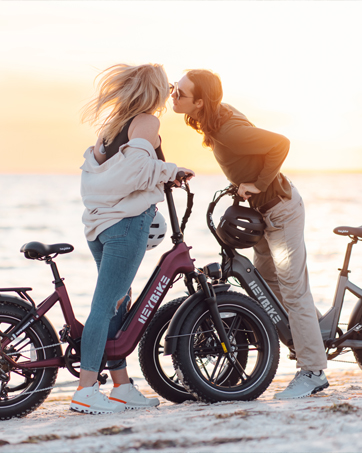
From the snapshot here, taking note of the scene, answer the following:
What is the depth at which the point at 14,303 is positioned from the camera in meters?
2.95

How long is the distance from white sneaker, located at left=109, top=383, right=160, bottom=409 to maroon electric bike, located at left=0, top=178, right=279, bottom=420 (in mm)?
177

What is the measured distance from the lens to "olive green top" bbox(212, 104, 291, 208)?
3.14 meters

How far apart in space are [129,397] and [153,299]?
59 centimetres

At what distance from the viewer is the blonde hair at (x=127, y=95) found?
2.87m

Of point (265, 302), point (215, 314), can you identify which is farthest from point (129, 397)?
point (265, 302)

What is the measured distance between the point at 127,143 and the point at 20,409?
5.11ft


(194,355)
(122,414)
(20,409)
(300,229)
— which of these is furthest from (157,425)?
(300,229)

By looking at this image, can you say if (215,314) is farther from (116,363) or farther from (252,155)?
(252,155)

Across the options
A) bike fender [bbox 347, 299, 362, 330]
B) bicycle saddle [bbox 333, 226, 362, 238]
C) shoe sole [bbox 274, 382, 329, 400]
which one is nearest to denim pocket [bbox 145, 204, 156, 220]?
shoe sole [bbox 274, 382, 329, 400]

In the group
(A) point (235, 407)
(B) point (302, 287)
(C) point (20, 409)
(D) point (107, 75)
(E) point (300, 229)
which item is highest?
(D) point (107, 75)

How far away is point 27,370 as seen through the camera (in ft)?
9.61

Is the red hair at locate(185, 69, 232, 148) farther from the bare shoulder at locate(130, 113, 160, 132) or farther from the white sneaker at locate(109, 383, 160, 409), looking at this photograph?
the white sneaker at locate(109, 383, 160, 409)

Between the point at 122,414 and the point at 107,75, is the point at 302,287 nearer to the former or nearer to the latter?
the point at 122,414

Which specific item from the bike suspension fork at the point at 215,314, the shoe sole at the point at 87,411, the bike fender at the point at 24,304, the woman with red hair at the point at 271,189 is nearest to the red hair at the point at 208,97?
the woman with red hair at the point at 271,189
